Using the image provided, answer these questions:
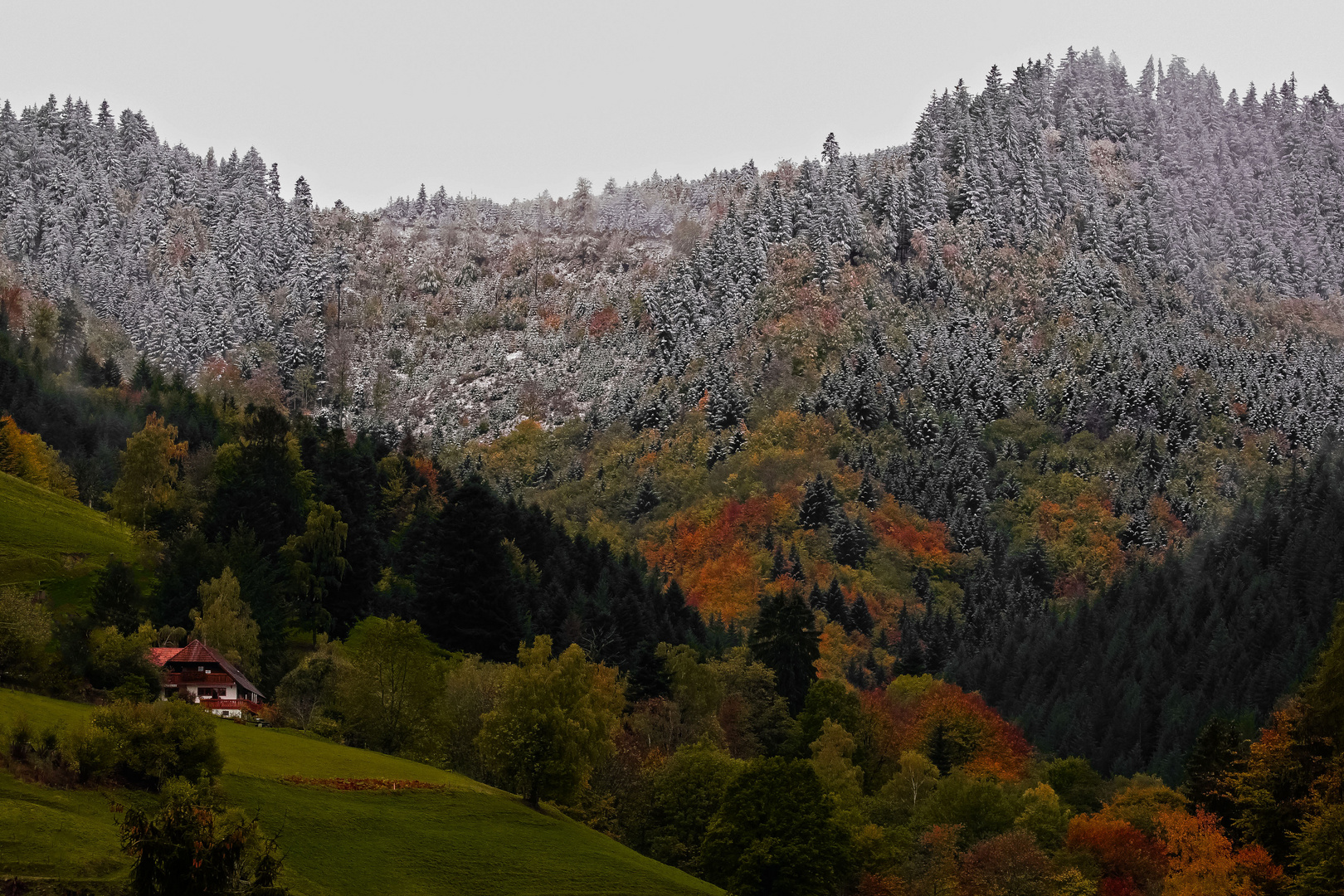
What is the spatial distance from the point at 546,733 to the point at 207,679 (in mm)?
23922

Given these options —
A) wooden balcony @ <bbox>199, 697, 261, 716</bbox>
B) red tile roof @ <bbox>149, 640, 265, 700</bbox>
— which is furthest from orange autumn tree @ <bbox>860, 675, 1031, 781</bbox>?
red tile roof @ <bbox>149, 640, 265, 700</bbox>

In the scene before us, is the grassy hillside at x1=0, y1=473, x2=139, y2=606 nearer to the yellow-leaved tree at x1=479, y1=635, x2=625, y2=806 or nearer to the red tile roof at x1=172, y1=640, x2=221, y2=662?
the red tile roof at x1=172, y1=640, x2=221, y2=662

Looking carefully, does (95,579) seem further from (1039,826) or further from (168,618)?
(1039,826)

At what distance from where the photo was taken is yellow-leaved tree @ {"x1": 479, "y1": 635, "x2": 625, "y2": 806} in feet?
302

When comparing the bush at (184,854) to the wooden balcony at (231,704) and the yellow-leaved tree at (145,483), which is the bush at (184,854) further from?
the yellow-leaved tree at (145,483)

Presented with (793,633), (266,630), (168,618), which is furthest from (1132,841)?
(168,618)

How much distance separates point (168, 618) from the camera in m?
118

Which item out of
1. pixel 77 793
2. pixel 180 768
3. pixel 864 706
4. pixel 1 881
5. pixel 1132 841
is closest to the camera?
pixel 1 881

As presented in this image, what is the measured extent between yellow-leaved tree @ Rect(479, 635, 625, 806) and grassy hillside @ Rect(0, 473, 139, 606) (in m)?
40.0

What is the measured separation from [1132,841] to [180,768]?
65.8 metres

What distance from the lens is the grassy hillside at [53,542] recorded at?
116 m

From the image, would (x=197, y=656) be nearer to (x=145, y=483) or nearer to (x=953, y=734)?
(x=145, y=483)

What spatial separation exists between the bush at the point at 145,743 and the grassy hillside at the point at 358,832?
2.00 m

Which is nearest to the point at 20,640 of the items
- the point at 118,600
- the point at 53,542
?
the point at 118,600
